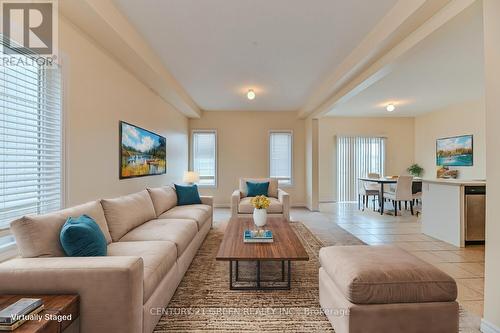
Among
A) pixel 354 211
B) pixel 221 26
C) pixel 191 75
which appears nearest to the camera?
pixel 221 26

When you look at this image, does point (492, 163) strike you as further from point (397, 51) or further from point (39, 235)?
point (39, 235)

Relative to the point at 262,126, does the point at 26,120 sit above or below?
below

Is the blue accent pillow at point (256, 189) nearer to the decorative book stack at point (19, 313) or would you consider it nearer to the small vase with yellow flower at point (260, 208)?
the small vase with yellow flower at point (260, 208)

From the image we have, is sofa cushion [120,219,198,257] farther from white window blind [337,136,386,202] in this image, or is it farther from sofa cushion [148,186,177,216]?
white window blind [337,136,386,202]

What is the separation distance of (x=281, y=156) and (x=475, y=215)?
4396mm

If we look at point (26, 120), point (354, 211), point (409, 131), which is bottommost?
point (354, 211)

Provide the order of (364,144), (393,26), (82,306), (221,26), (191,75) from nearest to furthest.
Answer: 1. (82,306)
2. (393,26)
3. (221,26)
4. (191,75)
5. (364,144)

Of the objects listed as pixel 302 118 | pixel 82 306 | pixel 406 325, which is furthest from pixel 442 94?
pixel 82 306

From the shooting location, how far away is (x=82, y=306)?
4.88ft

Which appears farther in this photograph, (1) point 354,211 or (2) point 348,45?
(1) point 354,211

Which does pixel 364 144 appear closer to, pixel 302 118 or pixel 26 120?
pixel 302 118

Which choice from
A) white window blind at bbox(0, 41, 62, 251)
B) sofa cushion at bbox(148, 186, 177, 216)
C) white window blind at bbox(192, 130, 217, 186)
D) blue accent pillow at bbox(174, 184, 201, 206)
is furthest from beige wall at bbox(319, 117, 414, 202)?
white window blind at bbox(0, 41, 62, 251)

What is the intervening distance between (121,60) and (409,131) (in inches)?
331

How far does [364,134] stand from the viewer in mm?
8078
